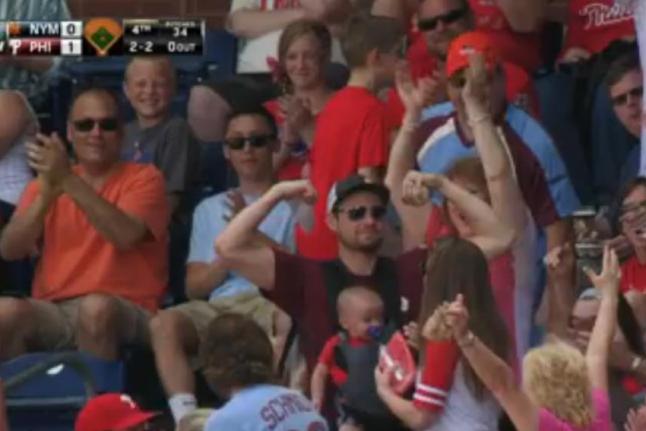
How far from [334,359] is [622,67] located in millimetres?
2190

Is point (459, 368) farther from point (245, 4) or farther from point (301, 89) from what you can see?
point (245, 4)

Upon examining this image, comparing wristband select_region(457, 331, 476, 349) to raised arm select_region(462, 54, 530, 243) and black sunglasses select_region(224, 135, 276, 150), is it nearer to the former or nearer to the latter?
raised arm select_region(462, 54, 530, 243)

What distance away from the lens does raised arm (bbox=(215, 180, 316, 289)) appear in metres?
12.1

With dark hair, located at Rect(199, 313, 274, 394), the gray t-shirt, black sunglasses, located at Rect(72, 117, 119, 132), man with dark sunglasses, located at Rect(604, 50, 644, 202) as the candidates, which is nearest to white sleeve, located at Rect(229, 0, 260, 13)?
the gray t-shirt

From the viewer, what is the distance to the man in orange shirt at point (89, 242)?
12734 mm

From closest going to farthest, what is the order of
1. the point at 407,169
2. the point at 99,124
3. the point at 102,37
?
the point at 407,169 < the point at 99,124 < the point at 102,37

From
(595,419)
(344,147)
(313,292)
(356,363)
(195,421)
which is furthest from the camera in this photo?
(344,147)

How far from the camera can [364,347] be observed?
11.8 meters

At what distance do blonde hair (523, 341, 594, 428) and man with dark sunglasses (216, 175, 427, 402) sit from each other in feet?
5.00

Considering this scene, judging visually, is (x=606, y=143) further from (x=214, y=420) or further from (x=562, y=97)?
(x=214, y=420)

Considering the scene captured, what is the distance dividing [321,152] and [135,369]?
3.85ft

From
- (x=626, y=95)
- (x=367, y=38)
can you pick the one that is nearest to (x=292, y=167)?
(x=367, y=38)

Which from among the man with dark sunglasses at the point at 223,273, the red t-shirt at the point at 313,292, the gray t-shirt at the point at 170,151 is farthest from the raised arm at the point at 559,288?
the gray t-shirt at the point at 170,151

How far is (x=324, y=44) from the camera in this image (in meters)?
13.4
